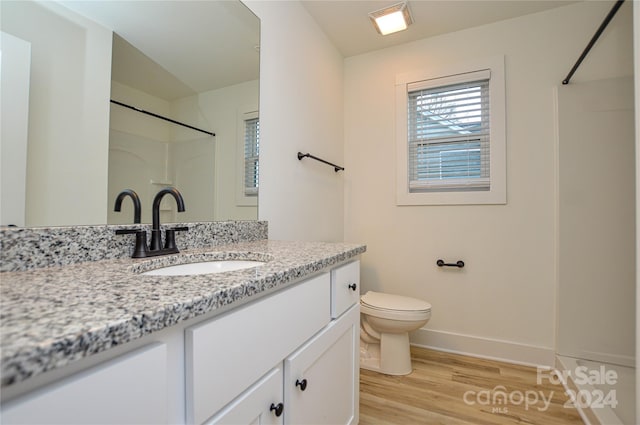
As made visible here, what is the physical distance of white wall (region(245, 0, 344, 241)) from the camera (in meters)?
1.61

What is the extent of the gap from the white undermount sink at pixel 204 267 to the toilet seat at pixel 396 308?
3.59 feet

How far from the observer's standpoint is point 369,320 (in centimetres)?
192

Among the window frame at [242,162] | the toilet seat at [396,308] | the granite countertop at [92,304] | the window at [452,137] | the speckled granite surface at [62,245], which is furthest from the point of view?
the window at [452,137]

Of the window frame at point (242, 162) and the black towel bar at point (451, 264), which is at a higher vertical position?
the window frame at point (242, 162)

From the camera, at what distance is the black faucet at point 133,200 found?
3.01ft

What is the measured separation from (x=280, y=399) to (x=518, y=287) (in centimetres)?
196

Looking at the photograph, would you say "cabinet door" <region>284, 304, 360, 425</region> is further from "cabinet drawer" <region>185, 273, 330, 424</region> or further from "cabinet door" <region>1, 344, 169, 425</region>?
"cabinet door" <region>1, 344, 169, 425</region>

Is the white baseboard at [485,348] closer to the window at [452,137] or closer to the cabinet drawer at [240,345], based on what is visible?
the window at [452,137]

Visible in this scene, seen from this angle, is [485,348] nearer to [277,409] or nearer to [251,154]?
[277,409]

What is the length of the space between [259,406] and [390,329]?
4.45 feet

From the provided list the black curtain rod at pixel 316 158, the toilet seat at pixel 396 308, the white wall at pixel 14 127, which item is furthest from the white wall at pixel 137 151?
the toilet seat at pixel 396 308

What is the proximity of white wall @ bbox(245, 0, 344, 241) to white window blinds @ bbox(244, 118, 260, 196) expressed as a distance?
41 millimetres

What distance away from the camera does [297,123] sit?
188 centimetres

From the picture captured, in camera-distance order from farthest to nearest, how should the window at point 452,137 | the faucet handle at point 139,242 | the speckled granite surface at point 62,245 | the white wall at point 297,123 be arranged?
the window at point 452,137
the white wall at point 297,123
the faucet handle at point 139,242
the speckled granite surface at point 62,245
